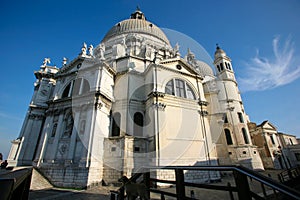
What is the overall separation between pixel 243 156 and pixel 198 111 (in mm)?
9937

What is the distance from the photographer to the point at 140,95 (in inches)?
712

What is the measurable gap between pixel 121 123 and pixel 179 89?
780 centimetres

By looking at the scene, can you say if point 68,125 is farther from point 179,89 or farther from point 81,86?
point 179,89

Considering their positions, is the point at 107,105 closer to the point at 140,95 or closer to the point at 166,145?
the point at 140,95

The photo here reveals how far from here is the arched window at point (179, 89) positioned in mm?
16906

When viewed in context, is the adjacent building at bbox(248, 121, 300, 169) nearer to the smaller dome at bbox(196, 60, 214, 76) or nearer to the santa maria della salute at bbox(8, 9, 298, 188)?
the santa maria della salute at bbox(8, 9, 298, 188)

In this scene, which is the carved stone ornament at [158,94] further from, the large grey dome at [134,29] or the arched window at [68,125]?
the large grey dome at [134,29]

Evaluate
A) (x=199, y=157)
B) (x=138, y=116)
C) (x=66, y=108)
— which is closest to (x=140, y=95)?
(x=138, y=116)

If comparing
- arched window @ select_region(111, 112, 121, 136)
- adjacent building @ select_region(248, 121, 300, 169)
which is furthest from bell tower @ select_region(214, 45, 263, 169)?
arched window @ select_region(111, 112, 121, 136)

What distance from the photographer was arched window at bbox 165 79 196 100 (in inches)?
666

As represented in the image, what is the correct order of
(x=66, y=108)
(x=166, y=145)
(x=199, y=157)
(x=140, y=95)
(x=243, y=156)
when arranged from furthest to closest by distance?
(x=243, y=156), (x=140, y=95), (x=66, y=108), (x=199, y=157), (x=166, y=145)

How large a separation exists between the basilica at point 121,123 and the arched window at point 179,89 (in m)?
0.12

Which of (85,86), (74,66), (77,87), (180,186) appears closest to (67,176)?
(85,86)

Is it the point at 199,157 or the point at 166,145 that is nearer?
the point at 166,145
